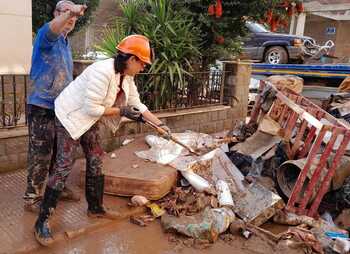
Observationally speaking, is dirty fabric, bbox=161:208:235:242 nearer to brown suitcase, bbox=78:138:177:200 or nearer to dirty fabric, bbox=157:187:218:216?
dirty fabric, bbox=157:187:218:216

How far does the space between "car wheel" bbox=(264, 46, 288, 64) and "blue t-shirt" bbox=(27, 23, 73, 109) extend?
9748 millimetres

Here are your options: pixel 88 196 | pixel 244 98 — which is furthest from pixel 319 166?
pixel 244 98

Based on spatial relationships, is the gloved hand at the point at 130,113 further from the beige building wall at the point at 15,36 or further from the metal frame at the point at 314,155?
the beige building wall at the point at 15,36

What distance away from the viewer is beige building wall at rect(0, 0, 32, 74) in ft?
19.0

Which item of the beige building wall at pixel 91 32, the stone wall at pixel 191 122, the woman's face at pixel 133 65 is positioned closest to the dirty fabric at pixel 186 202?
the woman's face at pixel 133 65

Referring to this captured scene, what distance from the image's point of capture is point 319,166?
376cm

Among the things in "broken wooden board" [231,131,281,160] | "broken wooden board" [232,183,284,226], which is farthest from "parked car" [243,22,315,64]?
"broken wooden board" [232,183,284,226]

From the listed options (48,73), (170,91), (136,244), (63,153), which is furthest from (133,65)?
(170,91)

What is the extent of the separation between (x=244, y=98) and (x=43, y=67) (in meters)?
4.92

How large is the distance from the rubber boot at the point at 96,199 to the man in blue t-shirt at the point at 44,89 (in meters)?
0.47

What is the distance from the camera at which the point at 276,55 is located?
11992 mm

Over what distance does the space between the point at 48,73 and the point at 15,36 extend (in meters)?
3.33

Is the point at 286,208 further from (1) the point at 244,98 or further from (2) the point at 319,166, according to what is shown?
(1) the point at 244,98

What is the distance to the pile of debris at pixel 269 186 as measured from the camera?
344cm
